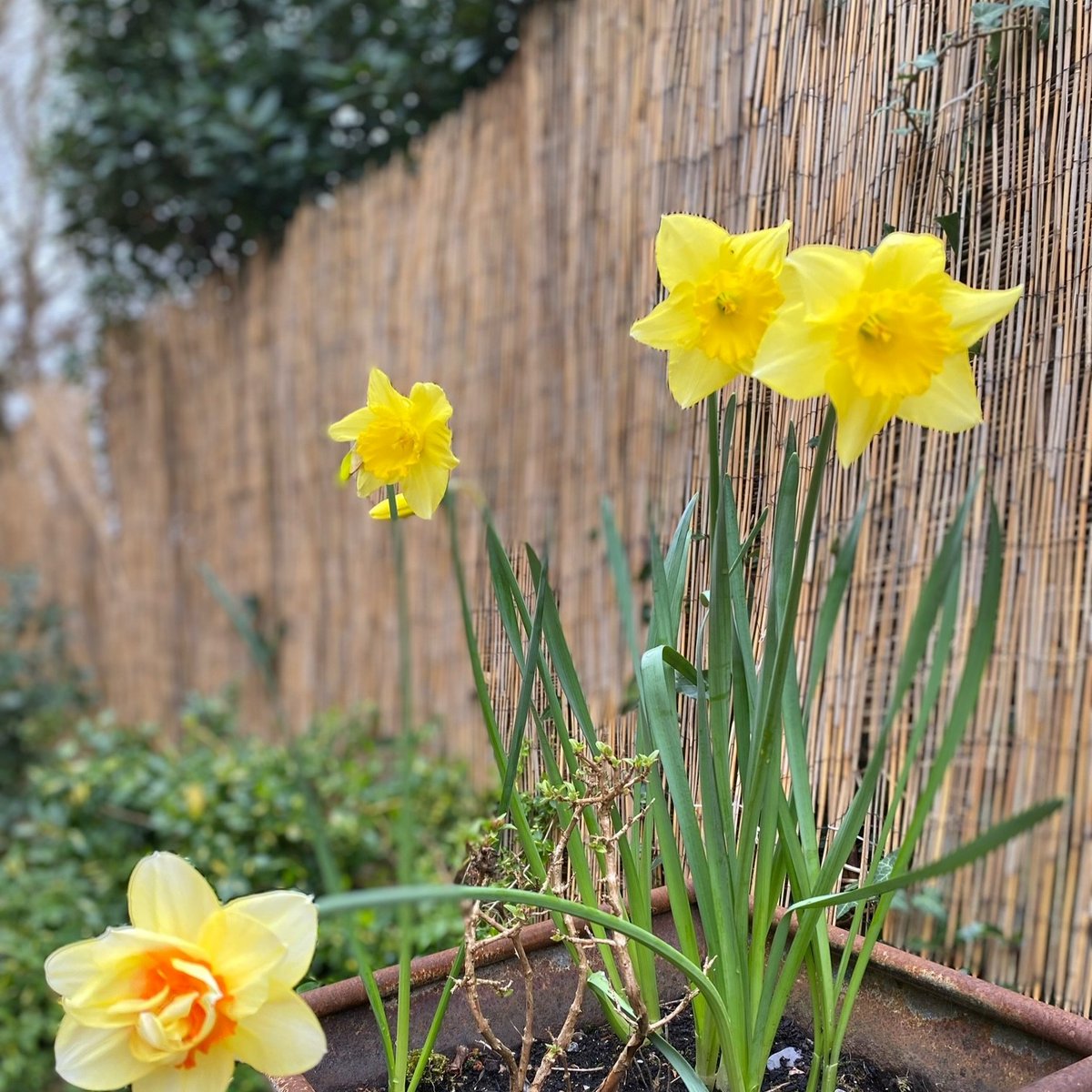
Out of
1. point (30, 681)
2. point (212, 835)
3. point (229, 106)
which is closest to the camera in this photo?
point (212, 835)

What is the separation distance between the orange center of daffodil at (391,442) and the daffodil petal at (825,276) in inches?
11.1

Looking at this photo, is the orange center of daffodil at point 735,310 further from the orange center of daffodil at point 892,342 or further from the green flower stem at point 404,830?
the green flower stem at point 404,830

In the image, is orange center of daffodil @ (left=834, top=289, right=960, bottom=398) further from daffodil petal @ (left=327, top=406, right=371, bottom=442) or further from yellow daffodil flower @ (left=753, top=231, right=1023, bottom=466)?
daffodil petal @ (left=327, top=406, right=371, bottom=442)

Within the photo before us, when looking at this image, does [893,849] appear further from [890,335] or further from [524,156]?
[524,156]

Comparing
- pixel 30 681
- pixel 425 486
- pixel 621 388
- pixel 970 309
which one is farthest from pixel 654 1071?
pixel 30 681

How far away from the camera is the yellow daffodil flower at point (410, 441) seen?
0.75 meters

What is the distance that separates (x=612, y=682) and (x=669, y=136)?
0.89 metres

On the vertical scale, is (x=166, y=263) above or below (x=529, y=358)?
above

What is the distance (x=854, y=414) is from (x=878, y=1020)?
1.57 ft

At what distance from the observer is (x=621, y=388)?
1.90 m

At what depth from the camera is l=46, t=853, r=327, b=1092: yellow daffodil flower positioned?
56 cm

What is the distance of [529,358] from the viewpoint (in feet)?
7.07

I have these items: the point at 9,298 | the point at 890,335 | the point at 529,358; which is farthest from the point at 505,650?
the point at 9,298

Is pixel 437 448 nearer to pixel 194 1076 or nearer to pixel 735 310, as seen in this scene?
pixel 735 310
